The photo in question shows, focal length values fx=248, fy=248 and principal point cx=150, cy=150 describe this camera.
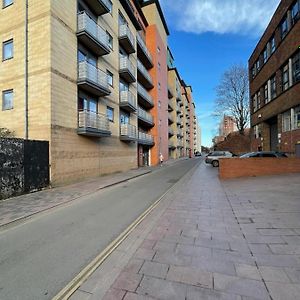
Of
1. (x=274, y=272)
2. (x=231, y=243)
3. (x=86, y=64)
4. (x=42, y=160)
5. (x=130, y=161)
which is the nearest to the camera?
(x=274, y=272)

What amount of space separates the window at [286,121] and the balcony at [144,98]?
50.3 ft

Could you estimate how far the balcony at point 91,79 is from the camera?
1512 cm

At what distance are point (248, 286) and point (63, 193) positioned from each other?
9.39 meters

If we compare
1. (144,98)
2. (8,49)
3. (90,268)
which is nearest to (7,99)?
(8,49)

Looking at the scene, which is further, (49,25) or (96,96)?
(96,96)

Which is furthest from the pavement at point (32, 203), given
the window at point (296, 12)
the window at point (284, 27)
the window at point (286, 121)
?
the window at point (284, 27)

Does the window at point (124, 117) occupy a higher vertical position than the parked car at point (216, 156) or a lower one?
higher

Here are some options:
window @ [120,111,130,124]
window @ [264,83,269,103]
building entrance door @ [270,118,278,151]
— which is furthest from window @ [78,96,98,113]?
window @ [264,83,269,103]

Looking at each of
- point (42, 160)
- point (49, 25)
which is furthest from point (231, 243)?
point (49, 25)

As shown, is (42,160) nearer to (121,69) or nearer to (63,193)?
(63,193)

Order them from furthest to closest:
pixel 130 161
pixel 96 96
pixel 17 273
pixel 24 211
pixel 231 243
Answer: pixel 130 161
pixel 96 96
pixel 24 211
pixel 231 243
pixel 17 273

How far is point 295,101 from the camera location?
20.4 m

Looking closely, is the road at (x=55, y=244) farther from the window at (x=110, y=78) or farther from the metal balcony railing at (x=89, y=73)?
the window at (x=110, y=78)

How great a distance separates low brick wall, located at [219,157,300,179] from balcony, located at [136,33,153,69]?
1935 cm
